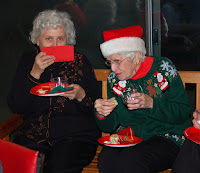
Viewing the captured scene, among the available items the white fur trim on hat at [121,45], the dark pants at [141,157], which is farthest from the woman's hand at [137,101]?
the white fur trim on hat at [121,45]

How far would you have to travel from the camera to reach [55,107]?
9.01ft

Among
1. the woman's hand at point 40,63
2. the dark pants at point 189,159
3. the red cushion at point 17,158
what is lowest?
the dark pants at point 189,159

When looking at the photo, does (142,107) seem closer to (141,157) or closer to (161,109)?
(161,109)

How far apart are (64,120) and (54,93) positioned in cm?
31

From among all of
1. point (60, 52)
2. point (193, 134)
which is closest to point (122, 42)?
point (60, 52)

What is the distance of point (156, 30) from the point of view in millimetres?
3592

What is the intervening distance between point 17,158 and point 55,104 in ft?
3.58

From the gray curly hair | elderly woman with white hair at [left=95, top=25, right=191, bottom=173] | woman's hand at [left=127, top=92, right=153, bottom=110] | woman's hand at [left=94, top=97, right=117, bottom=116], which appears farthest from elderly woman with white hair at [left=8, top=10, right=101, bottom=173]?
woman's hand at [left=127, top=92, right=153, bottom=110]

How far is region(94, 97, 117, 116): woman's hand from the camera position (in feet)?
7.58

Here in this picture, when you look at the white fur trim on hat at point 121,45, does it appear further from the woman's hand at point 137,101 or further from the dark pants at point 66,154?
the dark pants at point 66,154

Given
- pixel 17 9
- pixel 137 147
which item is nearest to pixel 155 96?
pixel 137 147

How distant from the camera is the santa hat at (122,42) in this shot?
2553 millimetres

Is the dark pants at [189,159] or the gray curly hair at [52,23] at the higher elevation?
the gray curly hair at [52,23]

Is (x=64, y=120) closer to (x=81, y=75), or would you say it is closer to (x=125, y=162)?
(x=81, y=75)
